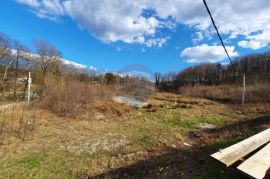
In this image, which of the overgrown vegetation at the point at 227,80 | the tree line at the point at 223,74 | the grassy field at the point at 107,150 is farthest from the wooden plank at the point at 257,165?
the tree line at the point at 223,74

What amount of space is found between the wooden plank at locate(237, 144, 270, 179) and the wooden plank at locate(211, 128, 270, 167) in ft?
0.75

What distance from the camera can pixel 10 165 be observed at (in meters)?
4.76

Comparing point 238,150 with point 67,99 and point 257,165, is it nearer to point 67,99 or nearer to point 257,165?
point 257,165

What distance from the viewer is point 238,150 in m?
3.74

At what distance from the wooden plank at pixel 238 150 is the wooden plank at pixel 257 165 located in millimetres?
229

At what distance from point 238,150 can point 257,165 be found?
0.59 metres

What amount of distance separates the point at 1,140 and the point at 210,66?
67334 millimetres

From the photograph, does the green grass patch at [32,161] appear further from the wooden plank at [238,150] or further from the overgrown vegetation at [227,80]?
the overgrown vegetation at [227,80]

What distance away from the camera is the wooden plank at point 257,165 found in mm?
2904

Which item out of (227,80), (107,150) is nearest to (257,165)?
(107,150)

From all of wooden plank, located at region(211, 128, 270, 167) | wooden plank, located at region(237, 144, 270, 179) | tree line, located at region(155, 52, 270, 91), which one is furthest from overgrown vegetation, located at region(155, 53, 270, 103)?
wooden plank, located at region(237, 144, 270, 179)

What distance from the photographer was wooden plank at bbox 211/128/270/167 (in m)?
3.41

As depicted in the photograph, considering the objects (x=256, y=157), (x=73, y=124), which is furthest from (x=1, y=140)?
(x=256, y=157)

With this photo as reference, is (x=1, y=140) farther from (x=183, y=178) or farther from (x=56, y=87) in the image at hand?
(x=56, y=87)
